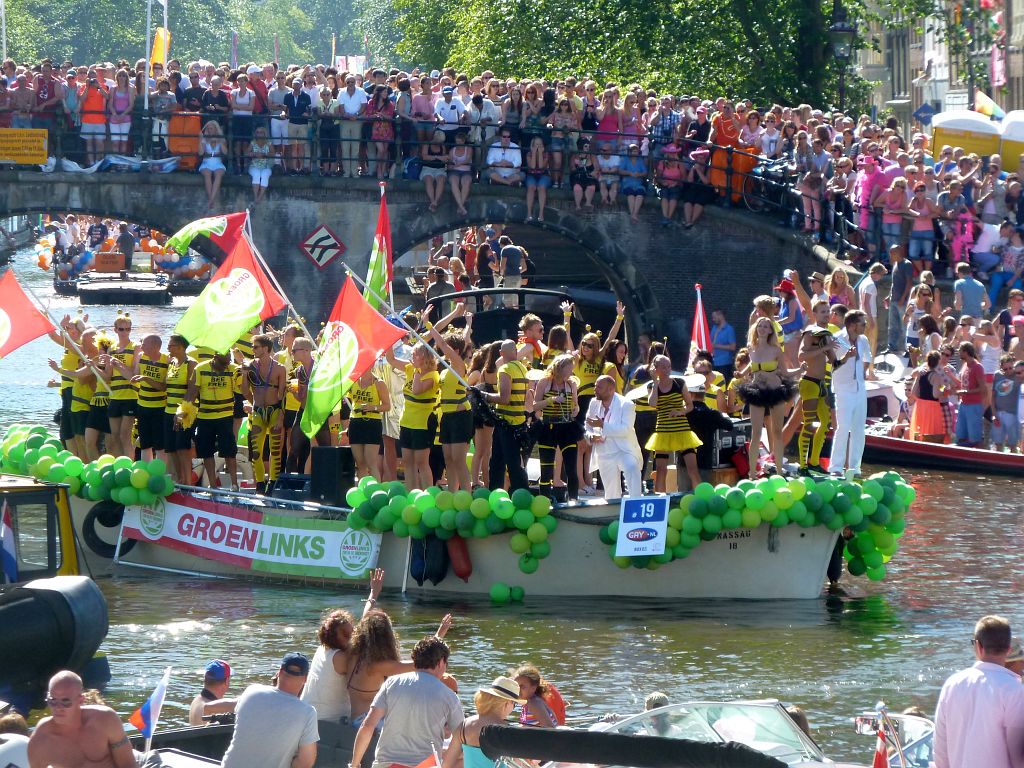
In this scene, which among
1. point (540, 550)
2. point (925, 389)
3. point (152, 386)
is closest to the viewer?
point (540, 550)

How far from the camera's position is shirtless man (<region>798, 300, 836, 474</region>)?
53.1ft

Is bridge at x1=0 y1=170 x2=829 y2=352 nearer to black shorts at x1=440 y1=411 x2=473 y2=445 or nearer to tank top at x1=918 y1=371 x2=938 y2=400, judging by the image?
tank top at x1=918 y1=371 x2=938 y2=400

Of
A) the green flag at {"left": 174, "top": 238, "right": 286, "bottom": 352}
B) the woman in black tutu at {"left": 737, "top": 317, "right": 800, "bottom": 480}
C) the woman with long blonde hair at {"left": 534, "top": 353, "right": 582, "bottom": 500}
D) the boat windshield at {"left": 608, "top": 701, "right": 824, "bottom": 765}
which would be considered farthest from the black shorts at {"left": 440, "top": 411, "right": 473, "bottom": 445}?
the boat windshield at {"left": 608, "top": 701, "right": 824, "bottom": 765}

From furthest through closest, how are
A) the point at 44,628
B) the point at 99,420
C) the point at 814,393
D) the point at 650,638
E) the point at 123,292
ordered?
1. the point at 123,292
2. the point at 99,420
3. the point at 814,393
4. the point at 650,638
5. the point at 44,628

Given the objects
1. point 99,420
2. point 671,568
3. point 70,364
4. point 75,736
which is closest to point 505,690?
point 75,736

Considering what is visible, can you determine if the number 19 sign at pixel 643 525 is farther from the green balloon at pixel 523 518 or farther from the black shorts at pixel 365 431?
the black shorts at pixel 365 431

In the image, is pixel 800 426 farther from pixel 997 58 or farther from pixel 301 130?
pixel 997 58

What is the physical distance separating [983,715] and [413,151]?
865 inches

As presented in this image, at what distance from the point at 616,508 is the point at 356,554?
2.45 meters

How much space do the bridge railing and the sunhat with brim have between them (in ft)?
61.5

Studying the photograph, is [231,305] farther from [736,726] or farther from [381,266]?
[736,726]

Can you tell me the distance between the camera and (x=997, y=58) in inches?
1828

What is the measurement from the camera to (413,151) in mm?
28953

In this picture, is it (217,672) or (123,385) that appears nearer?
(217,672)
